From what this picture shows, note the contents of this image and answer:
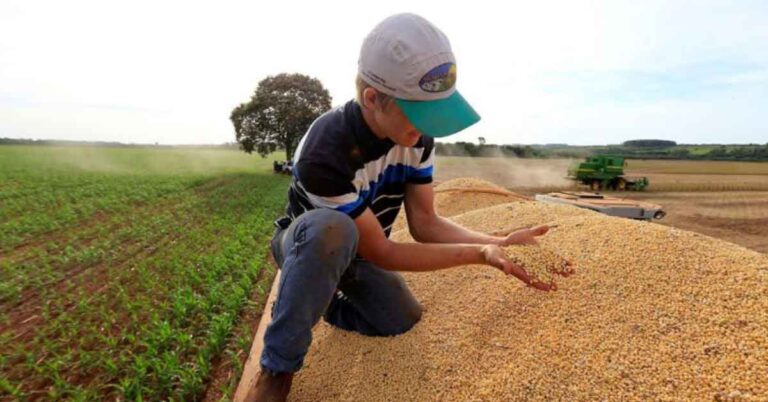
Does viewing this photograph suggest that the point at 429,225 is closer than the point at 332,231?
No

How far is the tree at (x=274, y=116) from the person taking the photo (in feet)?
78.8

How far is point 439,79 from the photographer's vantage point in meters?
1.43

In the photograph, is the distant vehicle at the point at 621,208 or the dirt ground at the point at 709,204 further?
the dirt ground at the point at 709,204

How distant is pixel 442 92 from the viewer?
4.78 feet

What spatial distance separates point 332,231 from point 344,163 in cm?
27

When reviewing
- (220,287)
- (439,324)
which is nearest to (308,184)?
(439,324)

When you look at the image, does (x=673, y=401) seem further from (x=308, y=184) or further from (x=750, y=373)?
(x=308, y=184)

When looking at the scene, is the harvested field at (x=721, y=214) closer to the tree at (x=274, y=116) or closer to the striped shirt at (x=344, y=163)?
the striped shirt at (x=344, y=163)

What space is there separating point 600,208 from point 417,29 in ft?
14.3

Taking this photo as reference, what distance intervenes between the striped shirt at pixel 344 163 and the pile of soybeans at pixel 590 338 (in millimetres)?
684

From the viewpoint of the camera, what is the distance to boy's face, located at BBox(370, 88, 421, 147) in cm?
152

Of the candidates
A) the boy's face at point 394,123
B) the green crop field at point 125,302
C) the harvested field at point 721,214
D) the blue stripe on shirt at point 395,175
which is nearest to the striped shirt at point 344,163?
the blue stripe on shirt at point 395,175

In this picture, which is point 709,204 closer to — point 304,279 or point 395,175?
point 395,175

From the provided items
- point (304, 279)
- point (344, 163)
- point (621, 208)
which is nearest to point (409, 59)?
point (344, 163)
